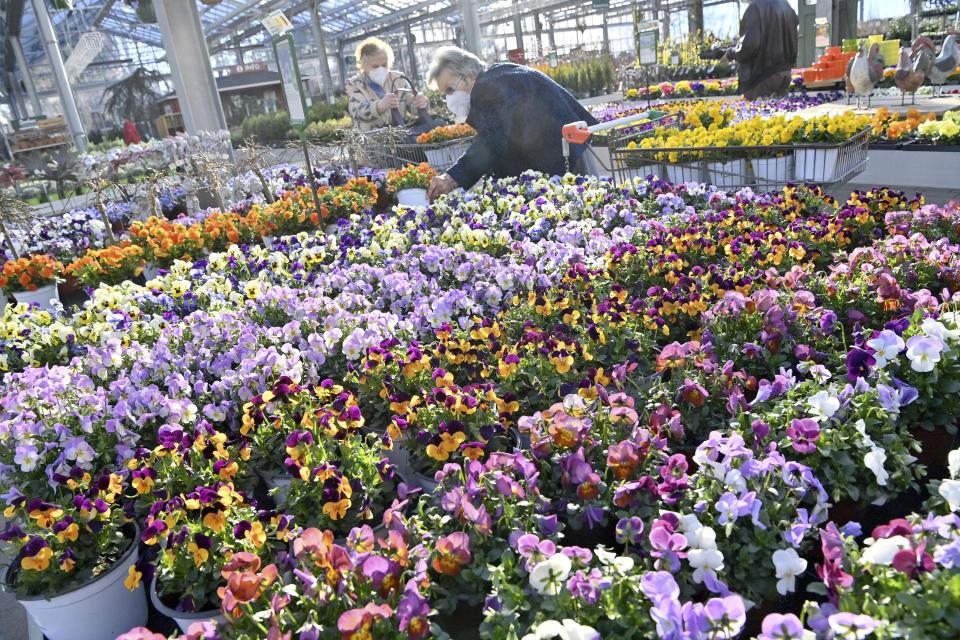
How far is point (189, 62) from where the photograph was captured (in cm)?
877

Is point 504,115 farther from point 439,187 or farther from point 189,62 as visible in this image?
point 189,62

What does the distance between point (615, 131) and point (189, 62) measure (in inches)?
235

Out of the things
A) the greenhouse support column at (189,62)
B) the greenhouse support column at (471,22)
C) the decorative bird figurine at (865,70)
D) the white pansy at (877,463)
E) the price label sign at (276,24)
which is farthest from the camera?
the greenhouse support column at (471,22)

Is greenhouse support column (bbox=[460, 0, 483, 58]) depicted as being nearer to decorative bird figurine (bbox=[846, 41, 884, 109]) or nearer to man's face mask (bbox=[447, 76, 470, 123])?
decorative bird figurine (bbox=[846, 41, 884, 109])

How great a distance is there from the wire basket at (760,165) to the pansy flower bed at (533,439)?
4.42ft

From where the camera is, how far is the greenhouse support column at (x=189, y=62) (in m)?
8.54

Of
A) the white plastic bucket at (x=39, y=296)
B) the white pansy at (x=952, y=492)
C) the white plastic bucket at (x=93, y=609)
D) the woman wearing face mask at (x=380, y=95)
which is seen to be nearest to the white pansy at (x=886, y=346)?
the white pansy at (x=952, y=492)

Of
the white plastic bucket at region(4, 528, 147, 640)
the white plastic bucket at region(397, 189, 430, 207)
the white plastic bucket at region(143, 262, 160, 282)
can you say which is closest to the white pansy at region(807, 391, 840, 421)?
the white plastic bucket at region(4, 528, 147, 640)

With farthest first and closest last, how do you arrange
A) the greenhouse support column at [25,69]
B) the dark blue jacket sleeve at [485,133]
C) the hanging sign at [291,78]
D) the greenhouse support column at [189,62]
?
the greenhouse support column at [25,69] → the greenhouse support column at [189,62] → the dark blue jacket sleeve at [485,133] → the hanging sign at [291,78]

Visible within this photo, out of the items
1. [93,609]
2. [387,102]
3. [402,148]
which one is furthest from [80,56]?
[93,609]

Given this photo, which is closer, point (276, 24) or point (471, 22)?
point (276, 24)

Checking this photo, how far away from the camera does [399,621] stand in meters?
1.44

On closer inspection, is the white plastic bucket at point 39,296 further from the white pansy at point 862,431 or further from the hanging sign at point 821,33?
the hanging sign at point 821,33

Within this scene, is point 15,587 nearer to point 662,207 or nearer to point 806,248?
point 806,248
